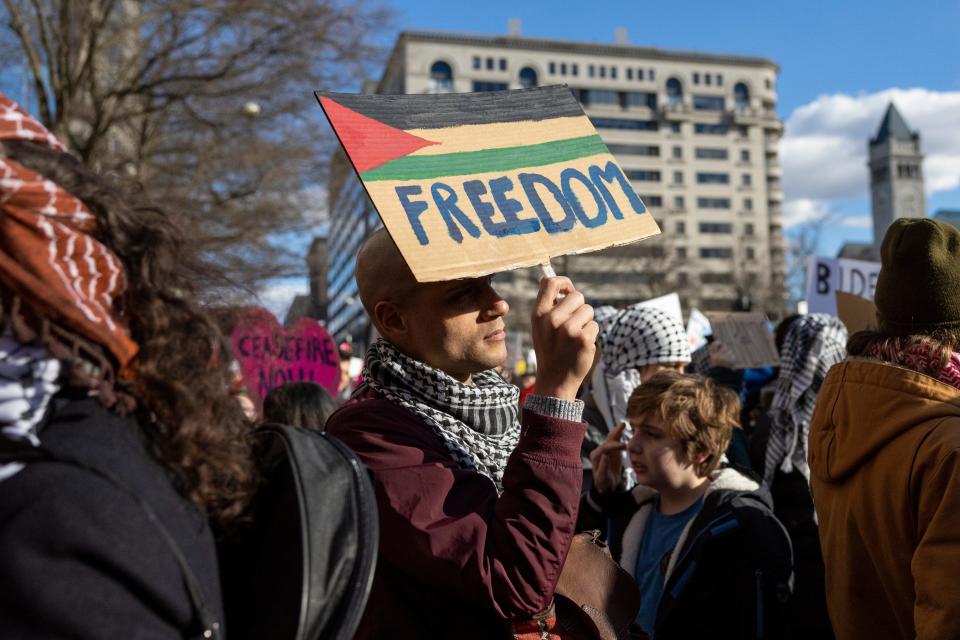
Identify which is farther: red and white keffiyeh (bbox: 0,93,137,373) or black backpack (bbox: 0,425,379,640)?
black backpack (bbox: 0,425,379,640)

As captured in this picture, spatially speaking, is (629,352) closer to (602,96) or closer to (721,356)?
(721,356)

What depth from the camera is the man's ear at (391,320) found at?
Answer: 1.96 m

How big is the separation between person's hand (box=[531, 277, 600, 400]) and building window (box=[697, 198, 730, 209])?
320 ft

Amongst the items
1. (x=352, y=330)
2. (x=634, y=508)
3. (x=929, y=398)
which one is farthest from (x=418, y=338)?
(x=352, y=330)

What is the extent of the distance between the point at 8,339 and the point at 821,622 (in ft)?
12.0

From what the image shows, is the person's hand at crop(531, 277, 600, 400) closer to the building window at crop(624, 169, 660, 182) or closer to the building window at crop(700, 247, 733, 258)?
the building window at crop(624, 169, 660, 182)

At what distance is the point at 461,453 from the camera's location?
1824mm

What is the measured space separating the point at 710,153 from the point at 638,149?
9.31 meters

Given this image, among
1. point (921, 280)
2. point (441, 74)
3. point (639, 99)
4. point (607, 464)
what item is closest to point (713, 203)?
point (639, 99)

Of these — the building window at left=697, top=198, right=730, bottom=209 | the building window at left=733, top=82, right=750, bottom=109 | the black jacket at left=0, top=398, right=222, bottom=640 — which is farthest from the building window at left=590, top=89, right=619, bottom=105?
the black jacket at left=0, top=398, right=222, bottom=640

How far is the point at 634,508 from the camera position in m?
3.29

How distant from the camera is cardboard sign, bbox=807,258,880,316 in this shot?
24.3 ft

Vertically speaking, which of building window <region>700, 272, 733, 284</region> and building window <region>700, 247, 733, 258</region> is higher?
building window <region>700, 247, 733, 258</region>

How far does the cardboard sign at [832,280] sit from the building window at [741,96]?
325 ft
